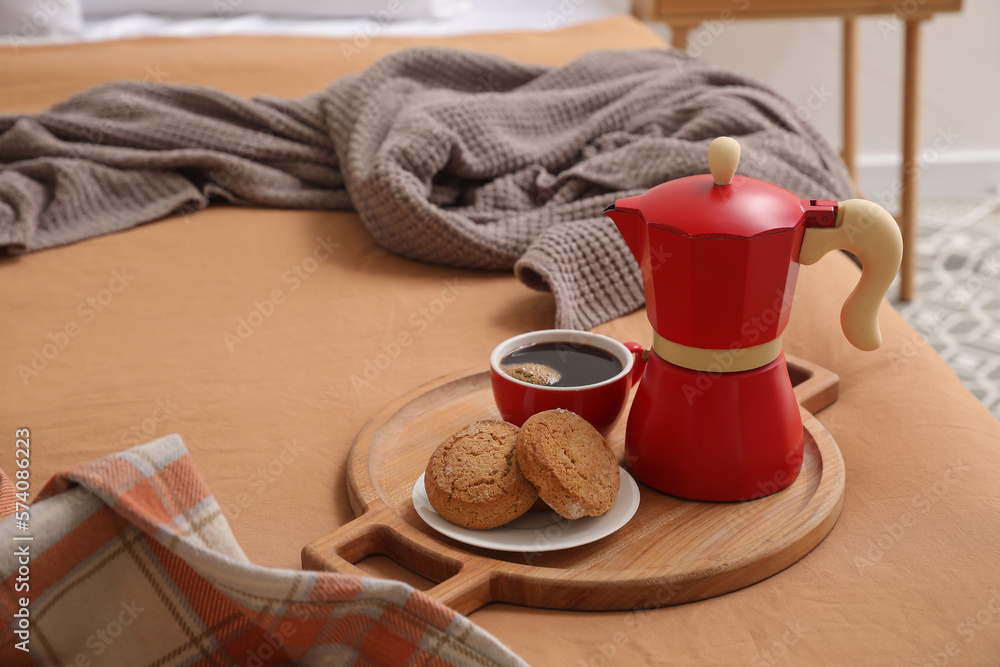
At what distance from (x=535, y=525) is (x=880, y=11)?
207 cm

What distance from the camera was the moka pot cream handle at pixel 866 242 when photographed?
1.80 ft

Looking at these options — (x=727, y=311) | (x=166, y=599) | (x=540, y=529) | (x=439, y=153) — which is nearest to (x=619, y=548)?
(x=540, y=529)

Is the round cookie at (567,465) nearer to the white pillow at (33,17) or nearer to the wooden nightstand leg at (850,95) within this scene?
the white pillow at (33,17)

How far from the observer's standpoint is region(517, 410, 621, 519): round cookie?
544mm

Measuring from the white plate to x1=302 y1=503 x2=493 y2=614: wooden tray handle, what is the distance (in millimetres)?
11

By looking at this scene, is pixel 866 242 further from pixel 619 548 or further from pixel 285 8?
pixel 285 8

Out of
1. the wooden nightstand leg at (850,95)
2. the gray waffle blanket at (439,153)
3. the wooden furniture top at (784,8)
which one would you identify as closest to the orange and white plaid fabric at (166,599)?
the gray waffle blanket at (439,153)

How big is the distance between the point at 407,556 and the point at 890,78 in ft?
9.96

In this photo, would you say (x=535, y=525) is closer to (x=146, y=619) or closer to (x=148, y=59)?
(x=146, y=619)

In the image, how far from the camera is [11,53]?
175 cm

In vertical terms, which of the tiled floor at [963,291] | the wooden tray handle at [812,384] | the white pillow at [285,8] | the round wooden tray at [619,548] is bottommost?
the tiled floor at [963,291]

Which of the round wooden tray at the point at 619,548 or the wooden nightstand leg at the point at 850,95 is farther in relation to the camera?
the wooden nightstand leg at the point at 850,95

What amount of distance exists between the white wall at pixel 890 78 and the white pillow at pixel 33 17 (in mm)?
1908

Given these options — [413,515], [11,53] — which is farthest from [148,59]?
[413,515]
